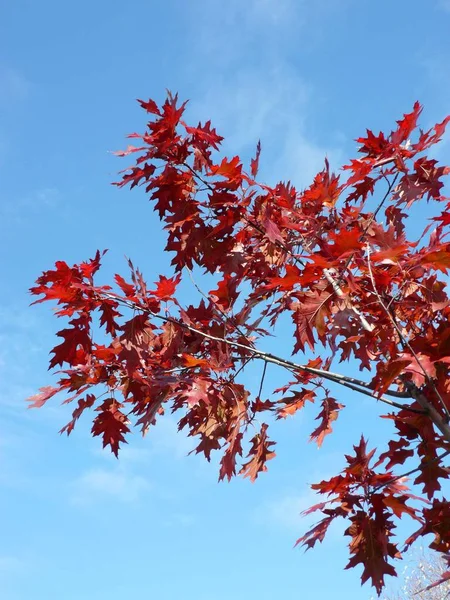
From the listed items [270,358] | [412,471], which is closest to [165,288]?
[270,358]

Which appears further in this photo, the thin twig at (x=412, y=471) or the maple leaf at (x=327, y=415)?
the maple leaf at (x=327, y=415)

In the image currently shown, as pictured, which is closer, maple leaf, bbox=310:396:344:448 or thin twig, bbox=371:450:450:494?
thin twig, bbox=371:450:450:494

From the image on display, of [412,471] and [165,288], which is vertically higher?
[165,288]

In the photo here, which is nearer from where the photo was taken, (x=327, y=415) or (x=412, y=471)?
(x=412, y=471)

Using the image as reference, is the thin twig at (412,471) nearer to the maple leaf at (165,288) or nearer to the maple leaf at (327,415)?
the maple leaf at (327,415)

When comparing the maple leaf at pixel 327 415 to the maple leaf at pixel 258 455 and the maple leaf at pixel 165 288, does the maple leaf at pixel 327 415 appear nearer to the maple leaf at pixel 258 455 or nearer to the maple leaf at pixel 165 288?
the maple leaf at pixel 258 455

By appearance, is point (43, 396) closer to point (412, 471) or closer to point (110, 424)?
point (110, 424)

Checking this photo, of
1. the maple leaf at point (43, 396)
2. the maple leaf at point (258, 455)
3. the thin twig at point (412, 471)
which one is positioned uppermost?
the maple leaf at point (43, 396)

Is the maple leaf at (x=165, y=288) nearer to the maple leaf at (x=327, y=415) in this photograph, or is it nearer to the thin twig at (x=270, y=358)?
the thin twig at (x=270, y=358)

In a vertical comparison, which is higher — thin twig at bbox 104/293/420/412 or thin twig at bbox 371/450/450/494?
thin twig at bbox 104/293/420/412

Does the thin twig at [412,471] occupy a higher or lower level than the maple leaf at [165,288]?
lower

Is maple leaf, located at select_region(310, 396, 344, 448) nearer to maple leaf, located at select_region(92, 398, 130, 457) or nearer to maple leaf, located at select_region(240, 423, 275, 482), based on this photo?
maple leaf, located at select_region(240, 423, 275, 482)

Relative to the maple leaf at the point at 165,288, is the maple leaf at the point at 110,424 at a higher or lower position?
lower

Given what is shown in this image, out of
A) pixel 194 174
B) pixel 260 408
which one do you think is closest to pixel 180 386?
pixel 260 408
